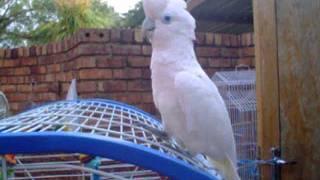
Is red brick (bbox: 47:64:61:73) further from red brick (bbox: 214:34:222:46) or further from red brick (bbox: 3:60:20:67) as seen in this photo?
red brick (bbox: 214:34:222:46)

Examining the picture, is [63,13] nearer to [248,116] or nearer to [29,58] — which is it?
[29,58]

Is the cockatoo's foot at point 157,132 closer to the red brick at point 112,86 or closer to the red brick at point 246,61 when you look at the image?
the red brick at point 112,86

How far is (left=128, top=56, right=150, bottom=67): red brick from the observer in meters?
2.45

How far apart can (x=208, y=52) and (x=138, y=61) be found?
47 cm

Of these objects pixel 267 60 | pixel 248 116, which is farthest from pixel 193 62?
pixel 248 116

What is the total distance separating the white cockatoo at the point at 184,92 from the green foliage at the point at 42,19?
285cm

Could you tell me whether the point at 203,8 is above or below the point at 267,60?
above

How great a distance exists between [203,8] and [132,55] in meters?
0.58

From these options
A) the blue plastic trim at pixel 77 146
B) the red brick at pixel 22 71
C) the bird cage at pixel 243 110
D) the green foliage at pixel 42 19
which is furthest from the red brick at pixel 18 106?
the blue plastic trim at pixel 77 146

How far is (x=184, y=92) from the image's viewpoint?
1.07 meters

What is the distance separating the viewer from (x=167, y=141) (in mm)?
1159

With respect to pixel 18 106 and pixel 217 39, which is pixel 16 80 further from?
pixel 217 39

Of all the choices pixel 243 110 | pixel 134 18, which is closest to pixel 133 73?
pixel 243 110

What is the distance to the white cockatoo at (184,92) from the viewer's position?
107cm
